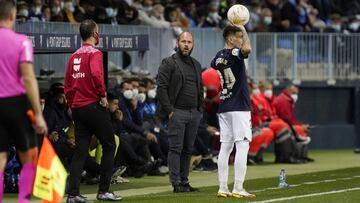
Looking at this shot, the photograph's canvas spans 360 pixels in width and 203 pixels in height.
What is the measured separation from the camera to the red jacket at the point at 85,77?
1345 centimetres

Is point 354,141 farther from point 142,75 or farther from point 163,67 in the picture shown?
point 163,67

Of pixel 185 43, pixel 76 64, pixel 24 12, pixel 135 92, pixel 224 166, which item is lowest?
pixel 224 166

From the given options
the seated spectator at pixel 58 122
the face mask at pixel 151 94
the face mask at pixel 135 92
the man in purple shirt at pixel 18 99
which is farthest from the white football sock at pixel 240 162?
the face mask at pixel 151 94

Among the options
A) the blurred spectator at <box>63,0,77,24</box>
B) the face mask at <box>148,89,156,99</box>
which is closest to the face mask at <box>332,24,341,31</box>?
the blurred spectator at <box>63,0,77,24</box>

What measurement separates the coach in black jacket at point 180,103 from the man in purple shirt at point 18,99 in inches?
183

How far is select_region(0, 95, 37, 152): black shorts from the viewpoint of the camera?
34.4 ft

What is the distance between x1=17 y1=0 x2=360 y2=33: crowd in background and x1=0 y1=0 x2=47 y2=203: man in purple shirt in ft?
28.5

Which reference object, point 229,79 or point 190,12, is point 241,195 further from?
point 190,12

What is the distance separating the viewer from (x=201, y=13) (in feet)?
90.1

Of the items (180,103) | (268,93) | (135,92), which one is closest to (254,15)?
(268,93)

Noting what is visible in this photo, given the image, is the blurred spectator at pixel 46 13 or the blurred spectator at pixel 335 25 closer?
the blurred spectator at pixel 46 13

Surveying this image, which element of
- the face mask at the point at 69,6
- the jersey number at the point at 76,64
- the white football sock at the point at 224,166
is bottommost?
the white football sock at the point at 224,166

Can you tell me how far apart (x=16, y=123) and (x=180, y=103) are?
16.4ft

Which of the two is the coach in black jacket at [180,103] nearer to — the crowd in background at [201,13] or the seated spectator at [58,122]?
the seated spectator at [58,122]
